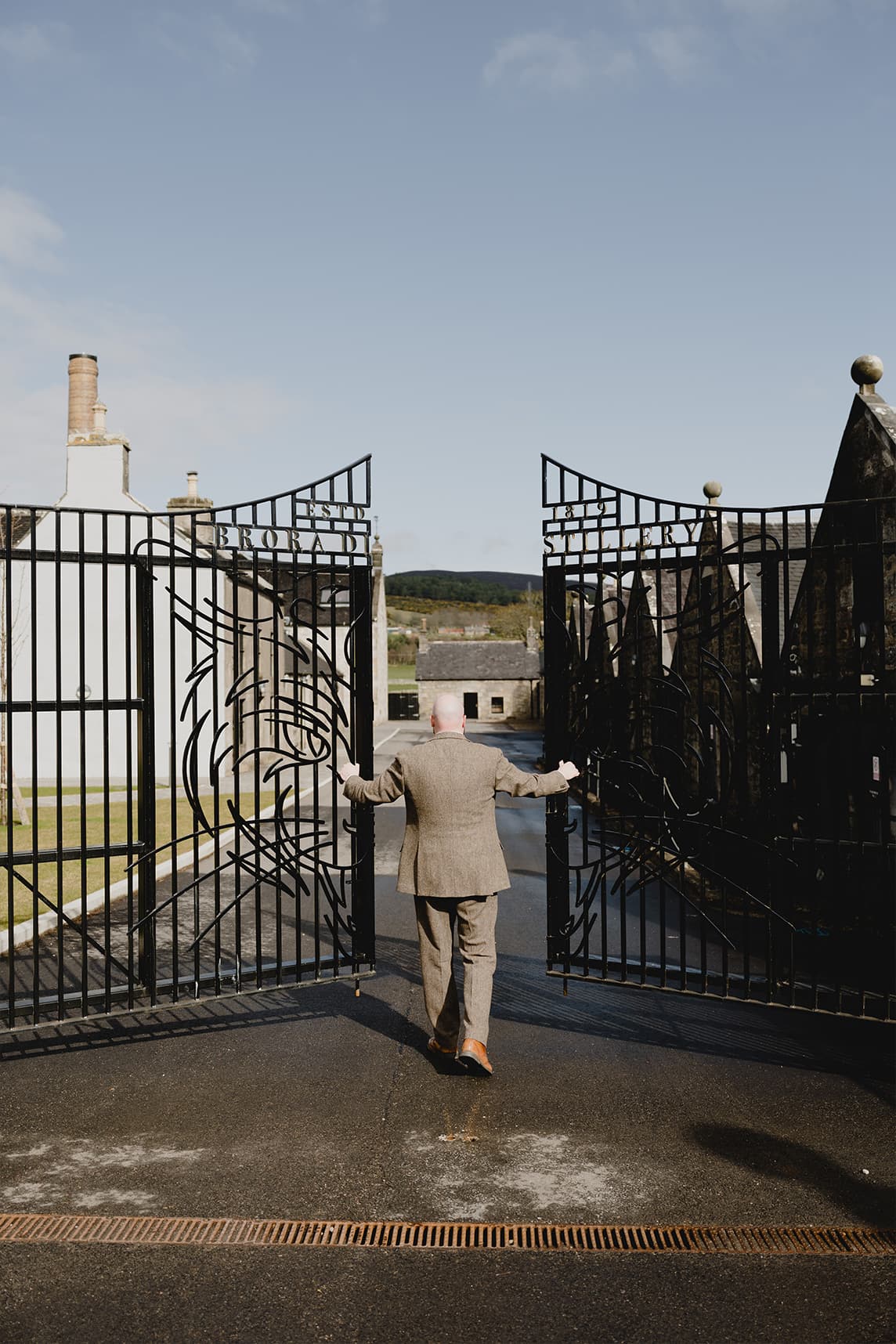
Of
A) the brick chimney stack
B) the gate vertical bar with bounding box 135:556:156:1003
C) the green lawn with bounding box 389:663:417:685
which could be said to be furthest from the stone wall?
the gate vertical bar with bounding box 135:556:156:1003

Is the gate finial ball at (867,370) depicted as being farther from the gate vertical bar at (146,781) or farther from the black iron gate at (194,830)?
the gate vertical bar at (146,781)

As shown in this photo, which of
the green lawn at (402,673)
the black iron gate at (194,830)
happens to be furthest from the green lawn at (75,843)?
the green lawn at (402,673)

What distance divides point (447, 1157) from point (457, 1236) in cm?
76

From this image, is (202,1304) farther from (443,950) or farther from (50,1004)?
(50,1004)

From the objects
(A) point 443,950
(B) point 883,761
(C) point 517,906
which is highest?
(B) point 883,761

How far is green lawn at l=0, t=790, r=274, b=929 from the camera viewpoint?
34.9 ft

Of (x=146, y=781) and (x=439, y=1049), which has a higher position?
(x=146, y=781)

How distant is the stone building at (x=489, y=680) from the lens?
7000cm

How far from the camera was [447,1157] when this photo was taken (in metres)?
4.96

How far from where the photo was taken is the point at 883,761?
6.21m

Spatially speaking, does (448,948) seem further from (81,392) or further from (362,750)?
(81,392)

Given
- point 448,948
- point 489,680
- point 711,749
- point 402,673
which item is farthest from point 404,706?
point 448,948

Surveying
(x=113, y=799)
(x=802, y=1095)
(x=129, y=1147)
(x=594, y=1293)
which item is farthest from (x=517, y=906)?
(x=113, y=799)

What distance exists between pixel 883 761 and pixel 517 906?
19.2 ft
